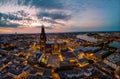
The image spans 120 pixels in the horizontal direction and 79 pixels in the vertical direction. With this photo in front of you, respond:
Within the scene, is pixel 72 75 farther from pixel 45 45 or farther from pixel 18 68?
pixel 45 45

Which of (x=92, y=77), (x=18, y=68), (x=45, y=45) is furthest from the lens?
(x=45, y=45)

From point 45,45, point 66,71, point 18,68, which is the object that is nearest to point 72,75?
point 66,71

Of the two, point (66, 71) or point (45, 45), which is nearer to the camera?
point (66, 71)

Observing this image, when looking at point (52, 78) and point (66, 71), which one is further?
point (66, 71)

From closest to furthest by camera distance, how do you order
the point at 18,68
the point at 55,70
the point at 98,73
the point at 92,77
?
1. the point at 92,77
2. the point at 98,73
3. the point at 55,70
4. the point at 18,68

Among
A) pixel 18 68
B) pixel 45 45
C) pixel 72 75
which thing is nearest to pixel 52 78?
pixel 72 75

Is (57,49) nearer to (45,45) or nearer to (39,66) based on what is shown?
(45,45)

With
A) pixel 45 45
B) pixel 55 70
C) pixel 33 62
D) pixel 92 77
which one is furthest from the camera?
pixel 45 45

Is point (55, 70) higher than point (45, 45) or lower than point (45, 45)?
lower

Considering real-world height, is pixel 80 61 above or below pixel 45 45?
below
